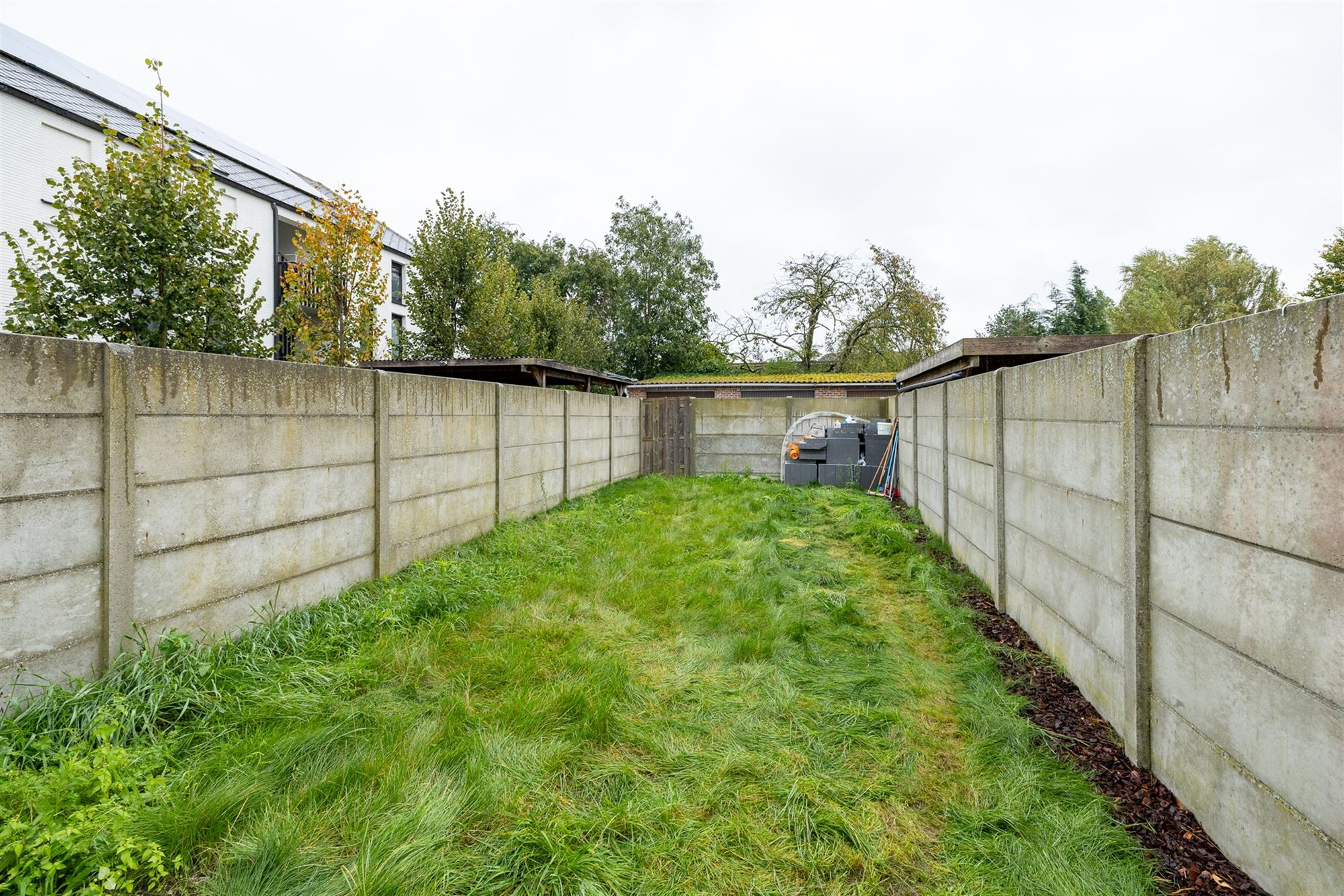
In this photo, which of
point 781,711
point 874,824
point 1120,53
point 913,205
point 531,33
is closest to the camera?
point 874,824

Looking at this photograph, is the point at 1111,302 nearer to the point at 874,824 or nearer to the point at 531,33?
the point at 531,33

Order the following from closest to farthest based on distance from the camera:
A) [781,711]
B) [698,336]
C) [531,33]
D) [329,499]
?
[781,711]
[329,499]
[531,33]
[698,336]

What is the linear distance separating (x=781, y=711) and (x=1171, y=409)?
191cm

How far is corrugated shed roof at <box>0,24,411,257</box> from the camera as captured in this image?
11.5m

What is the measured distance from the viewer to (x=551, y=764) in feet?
7.32

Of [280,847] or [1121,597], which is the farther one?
[1121,597]

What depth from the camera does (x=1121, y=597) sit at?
235 cm

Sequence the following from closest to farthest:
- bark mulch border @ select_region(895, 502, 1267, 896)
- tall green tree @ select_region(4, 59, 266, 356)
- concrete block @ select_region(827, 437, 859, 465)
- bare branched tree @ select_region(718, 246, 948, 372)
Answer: bark mulch border @ select_region(895, 502, 1267, 896) < tall green tree @ select_region(4, 59, 266, 356) < concrete block @ select_region(827, 437, 859, 465) < bare branched tree @ select_region(718, 246, 948, 372)

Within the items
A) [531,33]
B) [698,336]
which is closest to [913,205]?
[698,336]

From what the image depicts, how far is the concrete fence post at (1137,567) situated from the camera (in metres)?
2.17

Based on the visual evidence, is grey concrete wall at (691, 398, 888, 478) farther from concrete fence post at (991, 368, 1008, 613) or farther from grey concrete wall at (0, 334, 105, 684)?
grey concrete wall at (0, 334, 105, 684)

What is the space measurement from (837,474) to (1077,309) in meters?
21.5

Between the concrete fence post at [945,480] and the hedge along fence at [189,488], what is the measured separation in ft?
15.4

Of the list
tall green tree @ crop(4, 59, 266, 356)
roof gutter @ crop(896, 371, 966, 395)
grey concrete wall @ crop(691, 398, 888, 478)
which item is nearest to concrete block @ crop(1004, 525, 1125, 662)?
roof gutter @ crop(896, 371, 966, 395)
